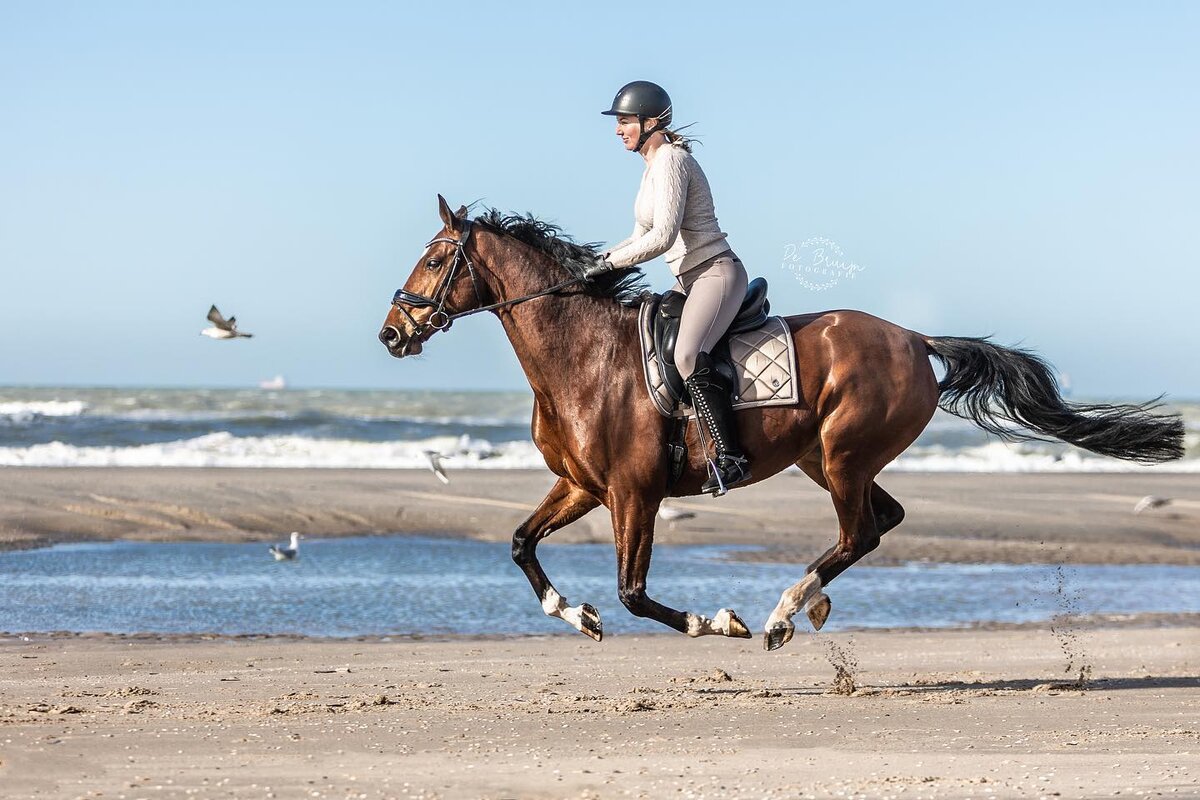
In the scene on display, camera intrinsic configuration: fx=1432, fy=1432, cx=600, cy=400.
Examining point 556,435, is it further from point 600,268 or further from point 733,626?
point 733,626

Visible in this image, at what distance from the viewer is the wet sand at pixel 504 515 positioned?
59.9 feet

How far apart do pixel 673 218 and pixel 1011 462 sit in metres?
31.6

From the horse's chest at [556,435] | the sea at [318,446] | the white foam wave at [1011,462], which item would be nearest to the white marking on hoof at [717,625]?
the horse's chest at [556,435]

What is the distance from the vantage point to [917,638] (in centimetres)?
1095

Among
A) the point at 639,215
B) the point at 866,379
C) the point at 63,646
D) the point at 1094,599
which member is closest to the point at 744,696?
the point at 866,379

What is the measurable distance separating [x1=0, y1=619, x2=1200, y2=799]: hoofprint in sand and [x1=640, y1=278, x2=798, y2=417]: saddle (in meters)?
1.66

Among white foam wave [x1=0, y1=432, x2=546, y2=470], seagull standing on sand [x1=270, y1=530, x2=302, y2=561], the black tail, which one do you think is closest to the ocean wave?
white foam wave [x1=0, y1=432, x2=546, y2=470]

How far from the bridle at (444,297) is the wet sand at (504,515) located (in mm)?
9626

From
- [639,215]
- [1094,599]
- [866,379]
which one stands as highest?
[639,215]

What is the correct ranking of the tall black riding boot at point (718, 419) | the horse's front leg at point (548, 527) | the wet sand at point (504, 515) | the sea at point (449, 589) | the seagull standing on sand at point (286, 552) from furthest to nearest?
1. the wet sand at point (504, 515)
2. the seagull standing on sand at point (286, 552)
3. the sea at point (449, 589)
4. the horse's front leg at point (548, 527)
5. the tall black riding boot at point (718, 419)

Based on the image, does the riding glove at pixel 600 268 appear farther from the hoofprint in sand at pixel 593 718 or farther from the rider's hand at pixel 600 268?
the hoofprint in sand at pixel 593 718

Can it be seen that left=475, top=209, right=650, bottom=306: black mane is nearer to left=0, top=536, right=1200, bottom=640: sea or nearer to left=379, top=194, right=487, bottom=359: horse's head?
left=379, top=194, right=487, bottom=359: horse's head

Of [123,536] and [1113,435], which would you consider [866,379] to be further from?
[123,536]

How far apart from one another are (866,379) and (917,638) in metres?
3.51
